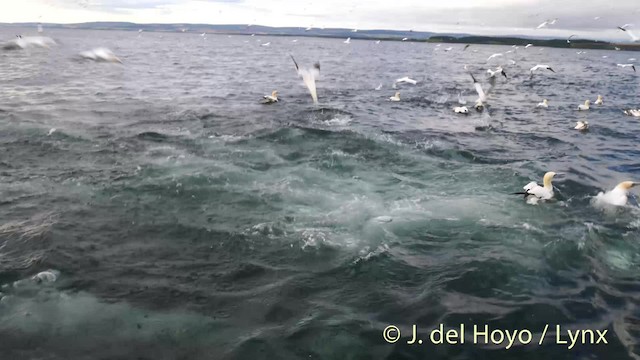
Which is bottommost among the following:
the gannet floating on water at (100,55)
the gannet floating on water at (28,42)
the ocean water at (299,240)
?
the ocean water at (299,240)

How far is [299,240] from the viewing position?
30.2 feet

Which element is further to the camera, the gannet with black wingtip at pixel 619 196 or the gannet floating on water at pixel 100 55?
the gannet floating on water at pixel 100 55

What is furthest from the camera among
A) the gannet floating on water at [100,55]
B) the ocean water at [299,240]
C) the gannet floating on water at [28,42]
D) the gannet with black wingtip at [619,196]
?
the gannet floating on water at [28,42]

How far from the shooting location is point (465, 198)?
38.0 feet

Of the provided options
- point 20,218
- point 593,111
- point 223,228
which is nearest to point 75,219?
point 20,218

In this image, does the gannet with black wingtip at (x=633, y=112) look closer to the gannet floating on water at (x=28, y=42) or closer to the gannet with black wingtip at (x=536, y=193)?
the gannet with black wingtip at (x=536, y=193)

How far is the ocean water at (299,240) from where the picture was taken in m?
6.59

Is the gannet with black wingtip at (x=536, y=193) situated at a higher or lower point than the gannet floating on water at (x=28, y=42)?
lower

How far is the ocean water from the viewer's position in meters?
6.59

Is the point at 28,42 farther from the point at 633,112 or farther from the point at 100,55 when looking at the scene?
Answer: the point at 633,112

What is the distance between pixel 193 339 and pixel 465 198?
25.1ft

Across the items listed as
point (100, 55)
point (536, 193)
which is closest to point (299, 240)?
point (536, 193)

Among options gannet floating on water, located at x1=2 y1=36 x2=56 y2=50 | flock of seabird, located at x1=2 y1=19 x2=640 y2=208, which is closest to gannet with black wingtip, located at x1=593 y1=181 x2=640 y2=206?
flock of seabird, located at x1=2 y1=19 x2=640 y2=208

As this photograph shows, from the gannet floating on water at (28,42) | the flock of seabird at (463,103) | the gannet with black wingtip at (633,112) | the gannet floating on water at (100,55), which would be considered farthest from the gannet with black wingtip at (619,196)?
the gannet floating on water at (28,42)
